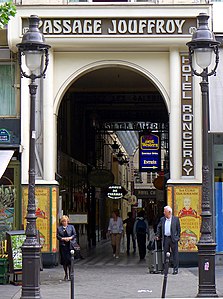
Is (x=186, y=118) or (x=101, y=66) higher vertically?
(x=101, y=66)

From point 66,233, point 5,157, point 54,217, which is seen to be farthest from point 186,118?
point 66,233

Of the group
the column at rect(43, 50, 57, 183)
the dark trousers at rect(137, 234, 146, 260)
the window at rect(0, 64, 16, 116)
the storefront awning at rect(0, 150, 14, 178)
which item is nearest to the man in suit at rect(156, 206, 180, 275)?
the column at rect(43, 50, 57, 183)

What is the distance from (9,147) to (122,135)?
147 feet

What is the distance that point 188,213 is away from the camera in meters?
22.3

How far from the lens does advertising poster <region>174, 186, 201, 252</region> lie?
22.2 meters

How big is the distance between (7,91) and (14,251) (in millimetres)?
7006

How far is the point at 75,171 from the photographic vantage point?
32.4m

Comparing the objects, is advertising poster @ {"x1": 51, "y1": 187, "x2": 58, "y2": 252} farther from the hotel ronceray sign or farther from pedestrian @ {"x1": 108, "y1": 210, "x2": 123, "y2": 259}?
pedestrian @ {"x1": 108, "y1": 210, "x2": 123, "y2": 259}

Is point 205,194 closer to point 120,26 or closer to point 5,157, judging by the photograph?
point 5,157

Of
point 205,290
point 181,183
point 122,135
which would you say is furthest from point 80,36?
point 122,135

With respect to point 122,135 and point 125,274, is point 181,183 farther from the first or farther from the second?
point 122,135

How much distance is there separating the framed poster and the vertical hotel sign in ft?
21.0

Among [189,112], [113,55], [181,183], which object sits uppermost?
[113,55]

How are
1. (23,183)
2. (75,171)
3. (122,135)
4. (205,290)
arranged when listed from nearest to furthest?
(205,290)
(23,183)
(75,171)
(122,135)
